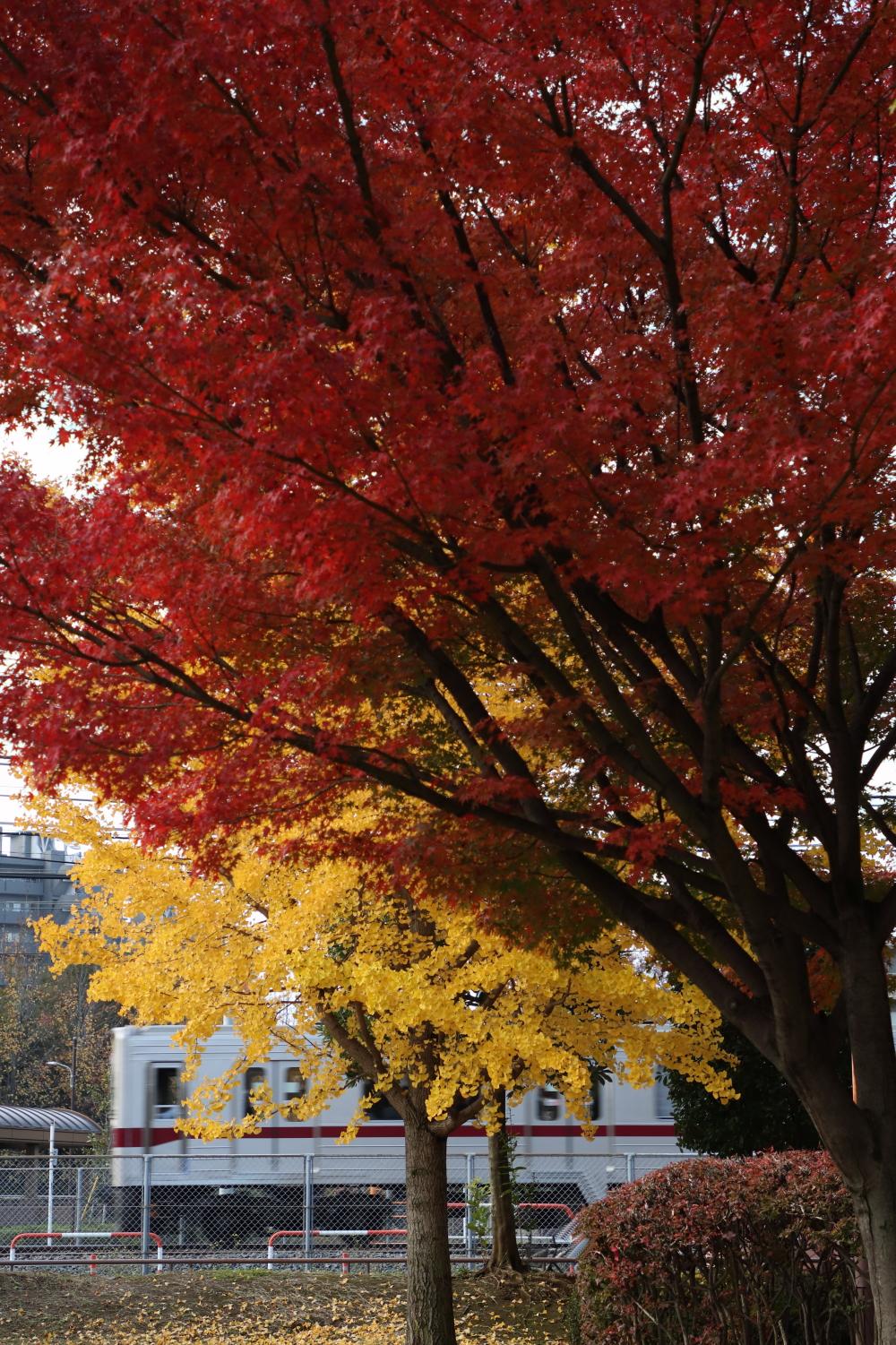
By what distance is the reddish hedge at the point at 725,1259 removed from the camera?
6965 mm

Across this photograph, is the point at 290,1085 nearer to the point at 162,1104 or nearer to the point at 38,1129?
the point at 162,1104

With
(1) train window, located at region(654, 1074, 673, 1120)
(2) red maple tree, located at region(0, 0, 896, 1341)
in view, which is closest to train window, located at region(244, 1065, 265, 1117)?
(1) train window, located at region(654, 1074, 673, 1120)

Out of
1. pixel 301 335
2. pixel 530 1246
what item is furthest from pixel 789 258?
pixel 530 1246

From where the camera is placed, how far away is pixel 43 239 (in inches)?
220

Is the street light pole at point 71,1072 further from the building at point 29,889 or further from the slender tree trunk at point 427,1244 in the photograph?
the slender tree trunk at point 427,1244

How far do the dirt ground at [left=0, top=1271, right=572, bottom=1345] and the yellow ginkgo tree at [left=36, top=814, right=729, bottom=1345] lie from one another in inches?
63.0

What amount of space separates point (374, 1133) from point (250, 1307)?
29.9ft

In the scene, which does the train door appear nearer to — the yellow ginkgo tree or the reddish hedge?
the yellow ginkgo tree

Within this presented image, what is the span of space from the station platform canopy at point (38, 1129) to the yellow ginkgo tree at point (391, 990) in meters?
17.6

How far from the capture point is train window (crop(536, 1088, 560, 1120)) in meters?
22.9

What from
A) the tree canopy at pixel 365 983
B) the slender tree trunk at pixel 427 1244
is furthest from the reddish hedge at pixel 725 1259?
the slender tree trunk at pixel 427 1244

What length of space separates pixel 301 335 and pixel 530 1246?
576 inches

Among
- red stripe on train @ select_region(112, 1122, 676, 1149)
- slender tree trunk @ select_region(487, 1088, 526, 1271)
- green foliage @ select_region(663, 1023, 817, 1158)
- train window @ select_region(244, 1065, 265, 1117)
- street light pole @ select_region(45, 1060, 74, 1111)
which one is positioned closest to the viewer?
slender tree trunk @ select_region(487, 1088, 526, 1271)

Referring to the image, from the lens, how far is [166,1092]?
22.9 meters
